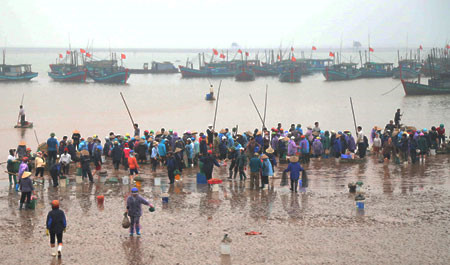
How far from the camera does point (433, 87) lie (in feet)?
148

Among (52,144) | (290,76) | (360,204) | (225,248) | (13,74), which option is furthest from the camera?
(290,76)

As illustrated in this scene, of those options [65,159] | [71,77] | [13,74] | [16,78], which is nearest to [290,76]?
[71,77]

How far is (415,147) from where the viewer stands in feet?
52.6

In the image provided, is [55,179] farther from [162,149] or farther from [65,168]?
[162,149]

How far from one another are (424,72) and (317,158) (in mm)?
56542

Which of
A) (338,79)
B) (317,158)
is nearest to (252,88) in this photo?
(338,79)

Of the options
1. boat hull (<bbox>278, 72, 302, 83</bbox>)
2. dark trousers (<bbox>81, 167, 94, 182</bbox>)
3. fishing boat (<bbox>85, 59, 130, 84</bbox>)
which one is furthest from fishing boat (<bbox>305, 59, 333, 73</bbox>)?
dark trousers (<bbox>81, 167, 94, 182</bbox>)

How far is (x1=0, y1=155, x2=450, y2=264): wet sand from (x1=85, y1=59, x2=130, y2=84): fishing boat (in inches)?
2120

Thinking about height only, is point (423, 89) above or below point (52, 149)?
above

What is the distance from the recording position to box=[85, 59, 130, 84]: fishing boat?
66875 mm

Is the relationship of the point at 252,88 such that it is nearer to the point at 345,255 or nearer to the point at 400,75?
the point at 400,75

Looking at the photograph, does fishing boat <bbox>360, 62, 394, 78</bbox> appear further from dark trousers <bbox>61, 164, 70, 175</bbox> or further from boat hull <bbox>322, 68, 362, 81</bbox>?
dark trousers <bbox>61, 164, 70, 175</bbox>

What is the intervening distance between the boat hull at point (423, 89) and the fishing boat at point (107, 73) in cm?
3266

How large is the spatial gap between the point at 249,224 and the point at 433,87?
38.2m
